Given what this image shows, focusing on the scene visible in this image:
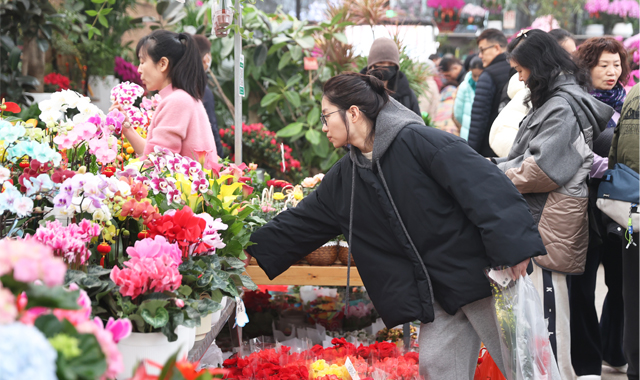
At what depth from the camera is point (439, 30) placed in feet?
26.4

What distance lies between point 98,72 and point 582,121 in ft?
14.2

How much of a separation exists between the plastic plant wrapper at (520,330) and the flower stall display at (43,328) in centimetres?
121

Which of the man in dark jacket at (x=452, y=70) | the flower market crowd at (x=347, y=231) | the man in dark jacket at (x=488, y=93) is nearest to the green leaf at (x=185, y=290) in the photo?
the flower market crowd at (x=347, y=231)

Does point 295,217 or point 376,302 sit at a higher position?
point 295,217

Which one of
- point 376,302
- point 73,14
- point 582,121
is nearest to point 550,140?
point 582,121

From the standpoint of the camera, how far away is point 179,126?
220 cm

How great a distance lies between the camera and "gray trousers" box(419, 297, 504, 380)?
5.72ft

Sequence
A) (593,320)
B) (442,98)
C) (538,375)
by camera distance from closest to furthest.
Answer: (538,375), (593,320), (442,98)

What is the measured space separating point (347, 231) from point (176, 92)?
0.87 metres

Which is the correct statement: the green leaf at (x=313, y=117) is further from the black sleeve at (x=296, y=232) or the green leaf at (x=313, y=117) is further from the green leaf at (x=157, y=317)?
the green leaf at (x=157, y=317)

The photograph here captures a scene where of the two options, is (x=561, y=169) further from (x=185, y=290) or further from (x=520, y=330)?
(x=185, y=290)

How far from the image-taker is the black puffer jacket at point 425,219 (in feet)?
5.27

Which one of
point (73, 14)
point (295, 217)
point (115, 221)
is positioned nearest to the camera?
point (115, 221)

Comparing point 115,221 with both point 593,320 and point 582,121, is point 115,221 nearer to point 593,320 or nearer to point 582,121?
point 582,121
